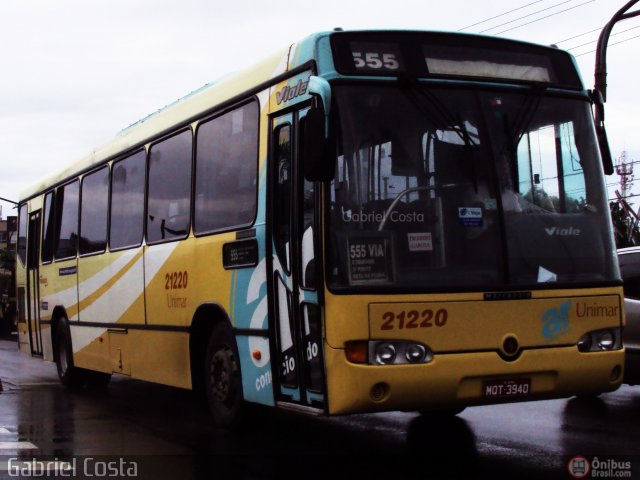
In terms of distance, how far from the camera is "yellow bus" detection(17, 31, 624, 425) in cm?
664

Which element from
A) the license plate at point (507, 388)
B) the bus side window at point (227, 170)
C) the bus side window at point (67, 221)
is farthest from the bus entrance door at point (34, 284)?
the license plate at point (507, 388)

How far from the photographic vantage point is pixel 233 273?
836 cm

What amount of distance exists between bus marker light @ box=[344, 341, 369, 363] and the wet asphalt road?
866mm

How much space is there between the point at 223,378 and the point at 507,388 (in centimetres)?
284

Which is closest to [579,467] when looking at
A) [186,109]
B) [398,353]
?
[398,353]

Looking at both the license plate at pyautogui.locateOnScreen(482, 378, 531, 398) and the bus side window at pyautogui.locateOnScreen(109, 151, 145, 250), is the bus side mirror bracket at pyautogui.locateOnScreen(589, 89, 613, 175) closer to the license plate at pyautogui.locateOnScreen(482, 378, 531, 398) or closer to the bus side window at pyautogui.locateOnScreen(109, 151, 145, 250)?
the license plate at pyautogui.locateOnScreen(482, 378, 531, 398)

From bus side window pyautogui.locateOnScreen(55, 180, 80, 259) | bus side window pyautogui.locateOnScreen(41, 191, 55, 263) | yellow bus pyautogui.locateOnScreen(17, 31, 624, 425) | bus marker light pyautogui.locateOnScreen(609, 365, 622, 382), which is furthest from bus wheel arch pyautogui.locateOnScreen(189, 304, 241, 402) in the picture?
bus side window pyautogui.locateOnScreen(41, 191, 55, 263)

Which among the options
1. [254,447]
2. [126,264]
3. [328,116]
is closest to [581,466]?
[254,447]

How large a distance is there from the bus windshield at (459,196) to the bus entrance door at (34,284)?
9627 millimetres

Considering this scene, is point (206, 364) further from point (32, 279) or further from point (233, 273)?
point (32, 279)

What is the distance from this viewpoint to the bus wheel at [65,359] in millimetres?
13484

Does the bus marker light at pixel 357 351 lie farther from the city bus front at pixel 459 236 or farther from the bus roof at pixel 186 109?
the bus roof at pixel 186 109

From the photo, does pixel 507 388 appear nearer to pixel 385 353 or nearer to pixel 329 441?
pixel 385 353

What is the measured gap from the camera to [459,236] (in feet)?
22.4
